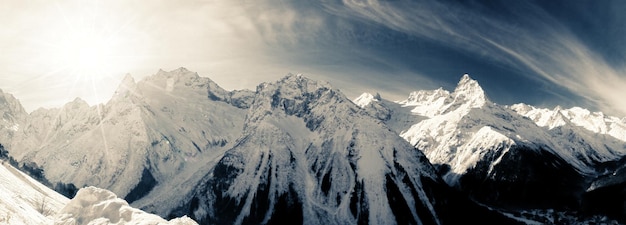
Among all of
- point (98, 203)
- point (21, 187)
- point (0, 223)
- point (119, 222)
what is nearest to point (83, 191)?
point (98, 203)

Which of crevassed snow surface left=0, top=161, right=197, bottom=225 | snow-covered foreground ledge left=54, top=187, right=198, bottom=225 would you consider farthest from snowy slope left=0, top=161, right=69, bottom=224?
snow-covered foreground ledge left=54, top=187, right=198, bottom=225

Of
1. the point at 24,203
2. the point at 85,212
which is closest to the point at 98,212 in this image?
the point at 85,212

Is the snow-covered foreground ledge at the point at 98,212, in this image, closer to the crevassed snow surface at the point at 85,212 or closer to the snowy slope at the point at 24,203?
the crevassed snow surface at the point at 85,212

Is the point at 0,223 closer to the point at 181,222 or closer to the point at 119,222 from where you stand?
the point at 119,222

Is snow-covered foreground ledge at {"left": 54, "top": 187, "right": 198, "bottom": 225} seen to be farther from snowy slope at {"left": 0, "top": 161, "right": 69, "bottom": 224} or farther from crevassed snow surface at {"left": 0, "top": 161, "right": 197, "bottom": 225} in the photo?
snowy slope at {"left": 0, "top": 161, "right": 69, "bottom": 224}

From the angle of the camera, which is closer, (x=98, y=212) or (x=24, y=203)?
(x=98, y=212)

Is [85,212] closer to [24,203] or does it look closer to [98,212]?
[98,212]

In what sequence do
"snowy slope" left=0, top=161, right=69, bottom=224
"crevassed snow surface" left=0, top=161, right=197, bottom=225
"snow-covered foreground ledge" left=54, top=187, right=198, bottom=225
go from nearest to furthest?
"snowy slope" left=0, top=161, right=69, bottom=224 < "crevassed snow surface" left=0, top=161, right=197, bottom=225 < "snow-covered foreground ledge" left=54, top=187, right=198, bottom=225

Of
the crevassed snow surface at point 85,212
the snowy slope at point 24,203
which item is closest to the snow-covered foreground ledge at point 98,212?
the crevassed snow surface at point 85,212
